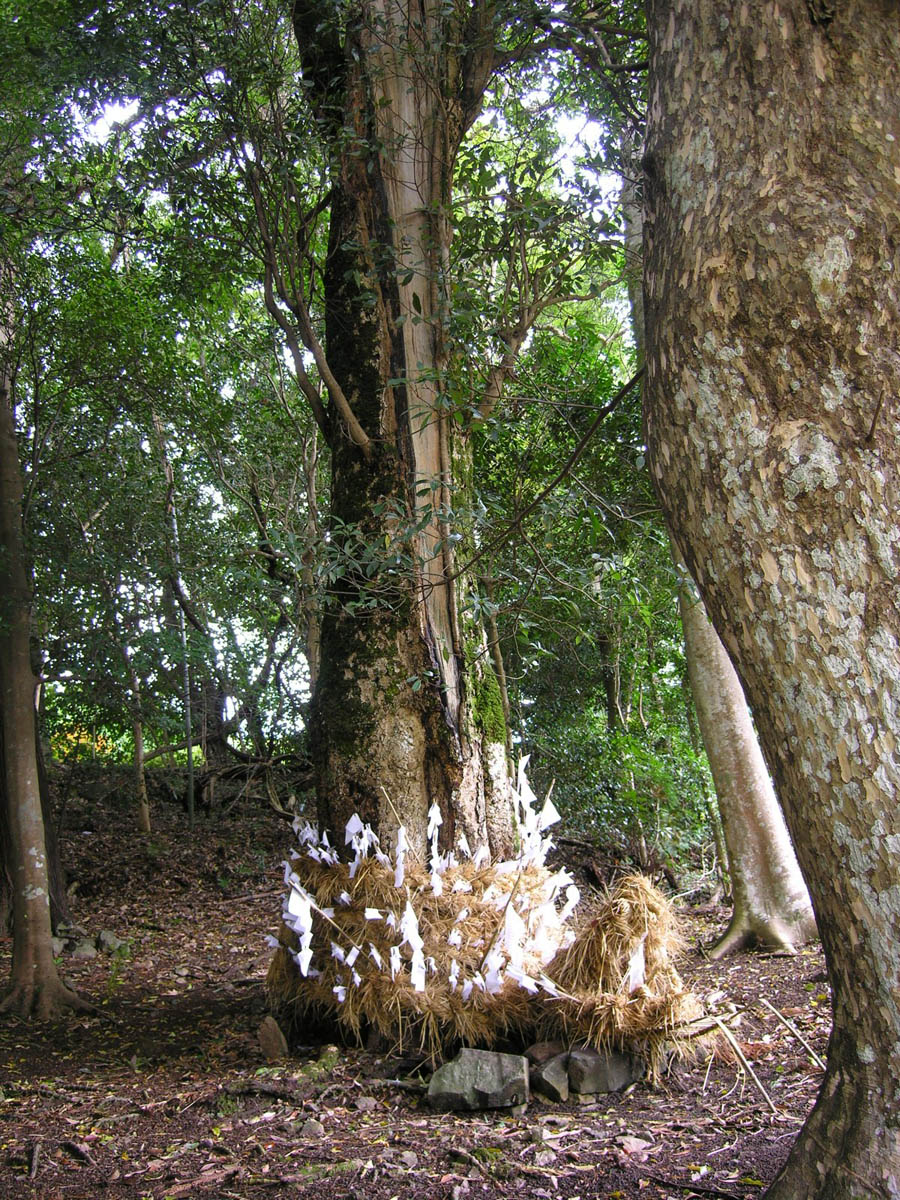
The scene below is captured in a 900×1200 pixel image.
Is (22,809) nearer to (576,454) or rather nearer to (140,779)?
(140,779)

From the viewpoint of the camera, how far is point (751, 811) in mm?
5770

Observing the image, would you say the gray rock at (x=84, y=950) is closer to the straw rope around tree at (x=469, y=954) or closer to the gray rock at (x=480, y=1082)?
the straw rope around tree at (x=469, y=954)

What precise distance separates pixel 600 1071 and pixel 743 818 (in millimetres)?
2862

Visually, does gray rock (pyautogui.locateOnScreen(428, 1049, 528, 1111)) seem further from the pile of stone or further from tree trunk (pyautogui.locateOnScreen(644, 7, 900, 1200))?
tree trunk (pyautogui.locateOnScreen(644, 7, 900, 1200))

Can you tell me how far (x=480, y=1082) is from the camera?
10.6ft

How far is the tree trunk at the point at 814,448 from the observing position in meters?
1.61

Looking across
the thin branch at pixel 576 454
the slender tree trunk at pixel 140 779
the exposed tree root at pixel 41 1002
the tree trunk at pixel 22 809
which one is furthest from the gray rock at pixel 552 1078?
the slender tree trunk at pixel 140 779

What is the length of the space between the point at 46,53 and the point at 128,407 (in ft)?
9.77

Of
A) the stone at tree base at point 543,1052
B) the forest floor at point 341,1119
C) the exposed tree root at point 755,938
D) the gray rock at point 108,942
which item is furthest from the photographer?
the gray rock at point 108,942

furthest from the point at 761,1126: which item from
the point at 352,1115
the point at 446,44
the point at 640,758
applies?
the point at 640,758

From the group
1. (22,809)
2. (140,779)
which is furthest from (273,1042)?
(140,779)

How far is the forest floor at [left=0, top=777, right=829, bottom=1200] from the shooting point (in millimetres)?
2641

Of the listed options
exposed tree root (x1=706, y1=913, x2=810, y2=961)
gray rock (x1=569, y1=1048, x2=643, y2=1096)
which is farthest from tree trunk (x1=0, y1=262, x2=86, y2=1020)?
exposed tree root (x1=706, y1=913, x2=810, y2=961)

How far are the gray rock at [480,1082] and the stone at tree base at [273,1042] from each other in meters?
0.90
